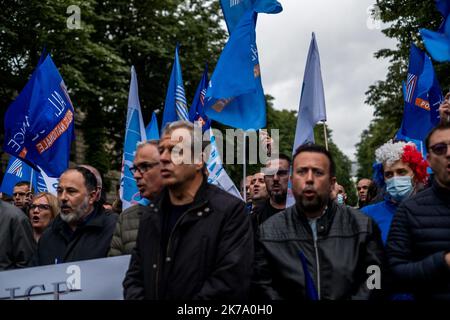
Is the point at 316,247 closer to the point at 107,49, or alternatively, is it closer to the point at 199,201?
the point at 199,201

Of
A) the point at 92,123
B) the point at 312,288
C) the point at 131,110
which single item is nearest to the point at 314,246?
the point at 312,288

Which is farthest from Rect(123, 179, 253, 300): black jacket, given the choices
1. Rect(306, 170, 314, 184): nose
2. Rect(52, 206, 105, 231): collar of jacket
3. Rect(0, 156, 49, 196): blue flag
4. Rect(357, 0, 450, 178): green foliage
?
Rect(357, 0, 450, 178): green foliage

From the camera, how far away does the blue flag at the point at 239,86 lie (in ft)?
21.8

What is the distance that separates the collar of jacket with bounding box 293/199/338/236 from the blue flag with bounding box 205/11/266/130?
2.84 m

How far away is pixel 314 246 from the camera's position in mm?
3697

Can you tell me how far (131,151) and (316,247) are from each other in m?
4.36

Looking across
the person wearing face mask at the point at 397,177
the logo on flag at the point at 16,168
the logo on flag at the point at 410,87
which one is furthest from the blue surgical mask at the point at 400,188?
the logo on flag at the point at 16,168

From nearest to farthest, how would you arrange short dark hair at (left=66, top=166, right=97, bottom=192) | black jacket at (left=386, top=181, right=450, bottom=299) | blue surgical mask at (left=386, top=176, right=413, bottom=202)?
black jacket at (left=386, top=181, right=450, bottom=299)
blue surgical mask at (left=386, top=176, right=413, bottom=202)
short dark hair at (left=66, top=166, right=97, bottom=192)

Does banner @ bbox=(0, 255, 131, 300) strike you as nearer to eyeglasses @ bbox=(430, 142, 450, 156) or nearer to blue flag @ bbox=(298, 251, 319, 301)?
blue flag @ bbox=(298, 251, 319, 301)

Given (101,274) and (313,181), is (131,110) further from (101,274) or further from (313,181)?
(313,181)

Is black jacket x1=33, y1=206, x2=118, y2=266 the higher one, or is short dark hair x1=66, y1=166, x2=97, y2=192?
short dark hair x1=66, y1=166, x2=97, y2=192

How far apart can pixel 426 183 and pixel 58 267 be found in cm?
270

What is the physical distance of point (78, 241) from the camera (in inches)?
191

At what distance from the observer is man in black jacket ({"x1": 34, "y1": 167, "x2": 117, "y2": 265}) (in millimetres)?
4809
